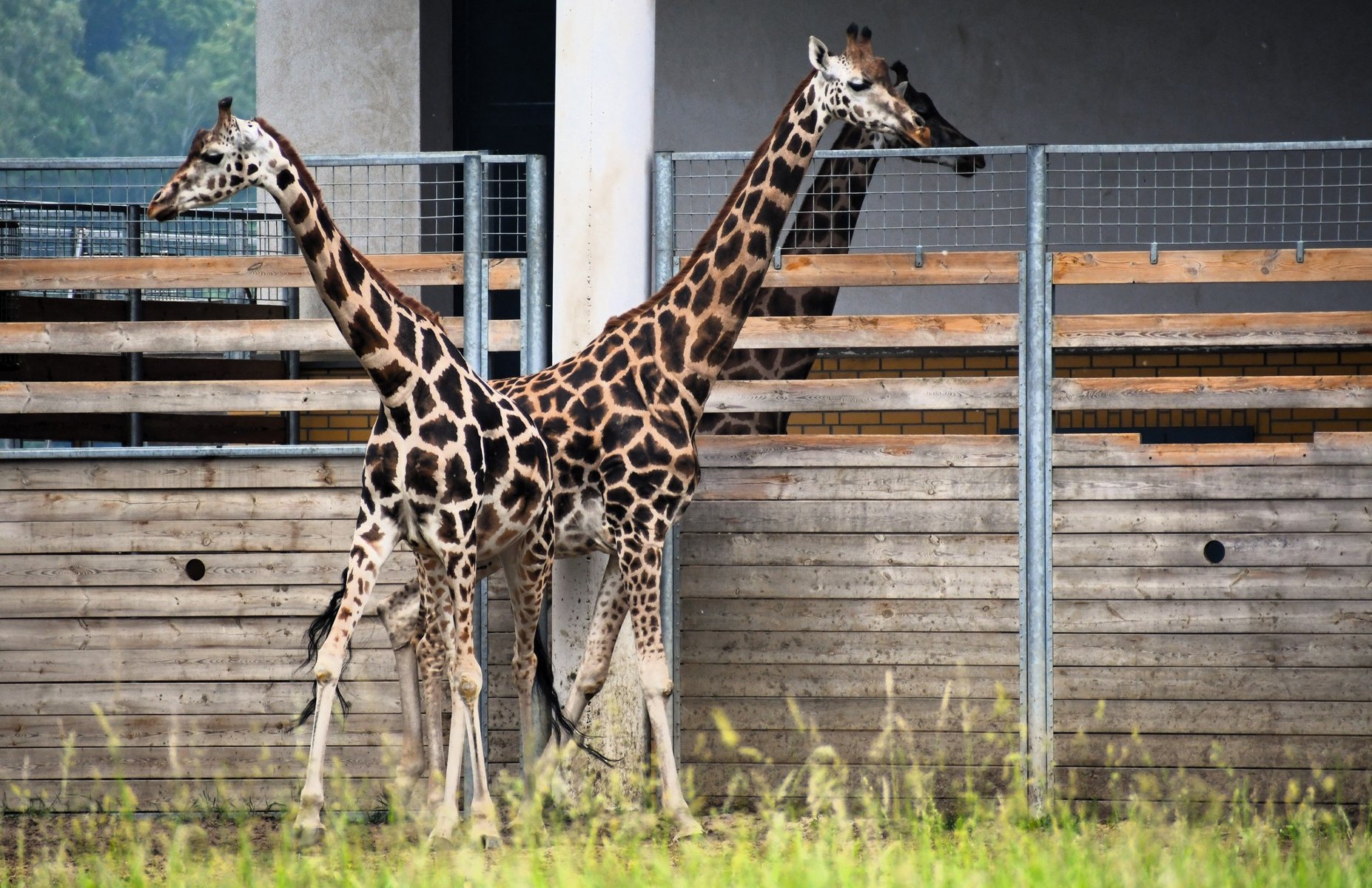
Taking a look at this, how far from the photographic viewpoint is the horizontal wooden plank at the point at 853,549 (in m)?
6.55

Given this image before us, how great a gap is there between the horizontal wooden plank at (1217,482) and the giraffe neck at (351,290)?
9.26 ft

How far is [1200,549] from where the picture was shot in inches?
255

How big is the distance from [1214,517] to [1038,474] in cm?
77

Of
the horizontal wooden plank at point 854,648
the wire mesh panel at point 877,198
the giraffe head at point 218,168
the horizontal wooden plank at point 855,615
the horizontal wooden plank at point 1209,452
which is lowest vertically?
the horizontal wooden plank at point 854,648

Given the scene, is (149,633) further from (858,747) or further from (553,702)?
(858,747)

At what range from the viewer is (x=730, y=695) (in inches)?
262

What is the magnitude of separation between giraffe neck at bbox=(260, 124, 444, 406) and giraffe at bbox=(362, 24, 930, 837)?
31.6 inches

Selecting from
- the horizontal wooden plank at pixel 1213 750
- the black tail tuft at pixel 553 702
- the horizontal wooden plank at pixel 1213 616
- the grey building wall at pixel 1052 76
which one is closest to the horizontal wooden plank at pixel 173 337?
the black tail tuft at pixel 553 702

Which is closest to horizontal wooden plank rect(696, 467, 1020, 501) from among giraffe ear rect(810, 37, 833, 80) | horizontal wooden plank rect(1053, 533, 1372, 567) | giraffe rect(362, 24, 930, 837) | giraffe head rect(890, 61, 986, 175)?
horizontal wooden plank rect(1053, 533, 1372, 567)

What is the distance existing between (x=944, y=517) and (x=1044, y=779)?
1.17 meters

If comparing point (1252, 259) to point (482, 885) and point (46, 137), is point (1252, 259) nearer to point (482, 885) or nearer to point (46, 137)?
point (482, 885)

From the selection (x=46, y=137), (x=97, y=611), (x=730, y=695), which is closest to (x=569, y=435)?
(x=730, y=695)

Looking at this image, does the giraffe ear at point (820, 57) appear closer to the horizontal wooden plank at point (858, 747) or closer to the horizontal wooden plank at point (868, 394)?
the horizontal wooden plank at point (868, 394)

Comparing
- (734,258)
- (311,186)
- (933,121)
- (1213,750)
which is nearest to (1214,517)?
(1213,750)
